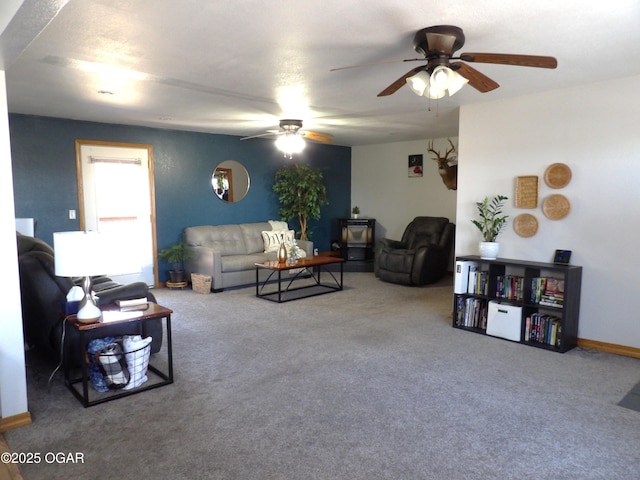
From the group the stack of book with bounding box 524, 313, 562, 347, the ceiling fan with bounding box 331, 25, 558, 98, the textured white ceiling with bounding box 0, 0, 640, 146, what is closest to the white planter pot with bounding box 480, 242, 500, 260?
the stack of book with bounding box 524, 313, 562, 347

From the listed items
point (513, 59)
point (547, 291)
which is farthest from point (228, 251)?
point (513, 59)

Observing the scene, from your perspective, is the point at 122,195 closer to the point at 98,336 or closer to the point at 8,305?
the point at 98,336

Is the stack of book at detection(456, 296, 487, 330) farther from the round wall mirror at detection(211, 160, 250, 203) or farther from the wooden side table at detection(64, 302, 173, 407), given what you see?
the round wall mirror at detection(211, 160, 250, 203)

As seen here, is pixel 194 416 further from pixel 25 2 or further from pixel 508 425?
pixel 25 2

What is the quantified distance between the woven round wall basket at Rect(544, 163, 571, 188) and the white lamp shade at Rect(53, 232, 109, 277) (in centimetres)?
392

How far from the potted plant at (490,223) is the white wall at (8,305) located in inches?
156

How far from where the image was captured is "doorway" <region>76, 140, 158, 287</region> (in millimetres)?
5937

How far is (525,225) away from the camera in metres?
4.45

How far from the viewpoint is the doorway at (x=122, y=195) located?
5937 millimetres

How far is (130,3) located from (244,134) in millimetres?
4938

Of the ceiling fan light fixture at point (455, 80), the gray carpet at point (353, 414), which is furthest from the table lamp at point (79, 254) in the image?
the ceiling fan light fixture at point (455, 80)

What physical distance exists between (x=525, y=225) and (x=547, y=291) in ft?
2.32

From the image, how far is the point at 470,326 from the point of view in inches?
180

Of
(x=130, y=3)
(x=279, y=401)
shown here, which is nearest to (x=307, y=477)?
(x=279, y=401)
